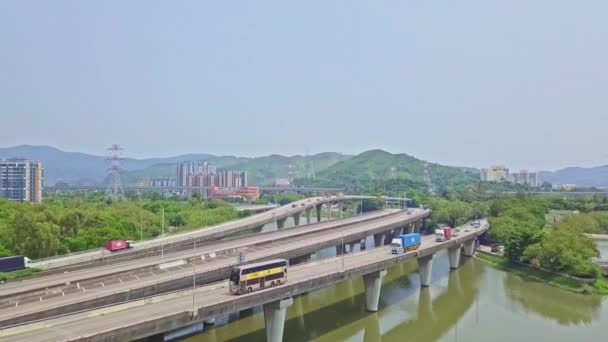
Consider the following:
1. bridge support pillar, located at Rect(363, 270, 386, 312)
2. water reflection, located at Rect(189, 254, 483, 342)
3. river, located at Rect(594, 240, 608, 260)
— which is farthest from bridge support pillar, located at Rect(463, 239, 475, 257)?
bridge support pillar, located at Rect(363, 270, 386, 312)

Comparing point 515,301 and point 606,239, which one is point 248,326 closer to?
point 515,301

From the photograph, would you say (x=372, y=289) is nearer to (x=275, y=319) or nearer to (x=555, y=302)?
(x=275, y=319)

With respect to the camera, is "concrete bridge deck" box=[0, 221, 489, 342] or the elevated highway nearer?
"concrete bridge deck" box=[0, 221, 489, 342]

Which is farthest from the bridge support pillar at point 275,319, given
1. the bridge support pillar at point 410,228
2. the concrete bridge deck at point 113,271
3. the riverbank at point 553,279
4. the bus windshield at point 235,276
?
the bridge support pillar at point 410,228

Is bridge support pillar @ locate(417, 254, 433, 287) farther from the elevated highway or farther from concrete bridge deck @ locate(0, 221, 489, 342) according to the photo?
the elevated highway

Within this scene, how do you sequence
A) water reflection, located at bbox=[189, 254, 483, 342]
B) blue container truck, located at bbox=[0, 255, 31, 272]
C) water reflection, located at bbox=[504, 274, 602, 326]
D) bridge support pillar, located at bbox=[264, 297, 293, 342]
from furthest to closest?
blue container truck, located at bbox=[0, 255, 31, 272]
water reflection, located at bbox=[504, 274, 602, 326]
water reflection, located at bbox=[189, 254, 483, 342]
bridge support pillar, located at bbox=[264, 297, 293, 342]

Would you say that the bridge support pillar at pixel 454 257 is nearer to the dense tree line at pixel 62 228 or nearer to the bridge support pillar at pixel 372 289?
the bridge support pillar at pixel 372 289

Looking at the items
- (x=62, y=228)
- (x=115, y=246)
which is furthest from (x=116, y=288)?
(x=62, y=228)

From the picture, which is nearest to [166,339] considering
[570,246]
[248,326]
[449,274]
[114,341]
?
[248,326]
